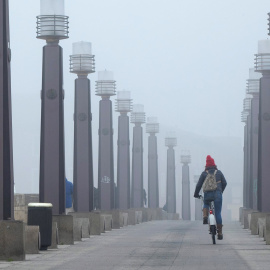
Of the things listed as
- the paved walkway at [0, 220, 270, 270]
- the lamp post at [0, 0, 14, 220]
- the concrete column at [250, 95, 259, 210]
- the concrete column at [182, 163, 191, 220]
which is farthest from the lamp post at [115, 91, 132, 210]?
the concrete column at [182, 163, 191, 220]

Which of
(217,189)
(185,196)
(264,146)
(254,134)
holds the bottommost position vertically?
(185,196)

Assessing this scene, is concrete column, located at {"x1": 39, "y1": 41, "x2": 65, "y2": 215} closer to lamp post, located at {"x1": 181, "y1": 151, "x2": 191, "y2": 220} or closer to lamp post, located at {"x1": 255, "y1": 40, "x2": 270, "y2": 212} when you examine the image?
lamp post, located at {"x1": 255, "y1": 40, "x2": 270, "y2": 212}

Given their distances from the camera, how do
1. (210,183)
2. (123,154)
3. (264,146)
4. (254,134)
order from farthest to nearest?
(123,154)
(254,134)
(264,146)
(210,183)

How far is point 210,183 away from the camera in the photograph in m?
26.3

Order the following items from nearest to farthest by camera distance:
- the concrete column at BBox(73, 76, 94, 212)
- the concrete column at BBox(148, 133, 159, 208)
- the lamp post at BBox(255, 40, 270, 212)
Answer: the lamp post at BBox(255, 40, 270, 212) < the concrete column at BBox(73, 76, 94, 212) < the concrete column at BBox(148, 133, 159, 208)

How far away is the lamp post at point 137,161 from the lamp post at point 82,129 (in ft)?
113

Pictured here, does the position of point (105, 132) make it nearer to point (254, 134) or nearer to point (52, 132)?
point (254, 134)

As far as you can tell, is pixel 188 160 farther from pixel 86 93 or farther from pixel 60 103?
pixel 60 103

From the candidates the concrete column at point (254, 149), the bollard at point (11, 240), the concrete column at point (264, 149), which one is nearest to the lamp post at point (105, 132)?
the concrete column at point (254, 149)

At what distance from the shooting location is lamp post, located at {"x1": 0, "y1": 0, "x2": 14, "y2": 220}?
2156 cm

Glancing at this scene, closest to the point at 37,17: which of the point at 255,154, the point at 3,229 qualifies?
the point at 3,229

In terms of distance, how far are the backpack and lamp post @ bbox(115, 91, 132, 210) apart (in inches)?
1308

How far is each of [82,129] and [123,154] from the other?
24.0 m

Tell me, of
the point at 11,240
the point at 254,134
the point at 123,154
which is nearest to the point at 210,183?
the point at 11,240
